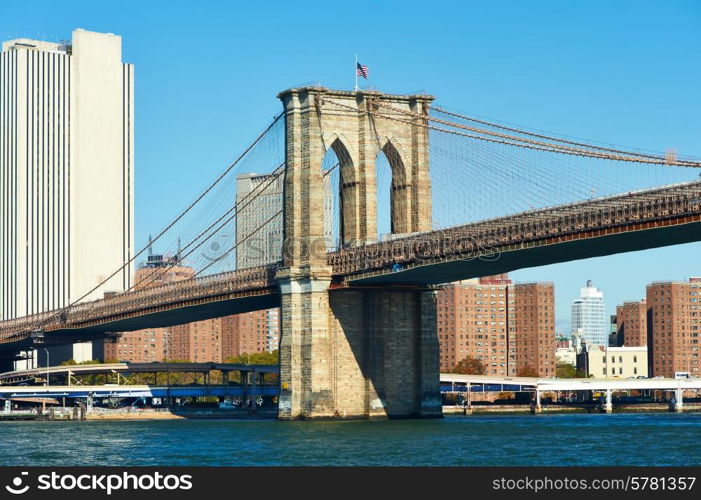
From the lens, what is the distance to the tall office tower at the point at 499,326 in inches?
7470

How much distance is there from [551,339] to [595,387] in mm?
52339

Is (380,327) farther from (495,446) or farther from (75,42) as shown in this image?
(75,42)

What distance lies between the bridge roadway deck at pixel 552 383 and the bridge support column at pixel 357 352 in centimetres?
4424

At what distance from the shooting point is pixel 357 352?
88062mm

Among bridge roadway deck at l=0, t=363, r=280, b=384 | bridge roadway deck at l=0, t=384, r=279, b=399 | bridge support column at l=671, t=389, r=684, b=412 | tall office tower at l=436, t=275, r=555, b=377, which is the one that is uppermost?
tall office tower at l=436, t=275, r=555, b=377

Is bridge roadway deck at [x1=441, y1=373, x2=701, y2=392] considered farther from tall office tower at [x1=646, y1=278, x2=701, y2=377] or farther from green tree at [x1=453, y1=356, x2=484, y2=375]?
tall office tower at [x1=646, y1=278, x2=701, y2=377]

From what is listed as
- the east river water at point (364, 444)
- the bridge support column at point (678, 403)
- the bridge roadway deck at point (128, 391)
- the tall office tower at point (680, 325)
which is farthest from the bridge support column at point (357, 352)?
the tall office tower at point (680, 325)

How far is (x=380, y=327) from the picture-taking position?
88438mm

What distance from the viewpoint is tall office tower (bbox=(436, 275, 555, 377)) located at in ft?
623

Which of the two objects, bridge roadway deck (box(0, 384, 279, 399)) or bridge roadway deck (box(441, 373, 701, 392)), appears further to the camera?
bridge roadway deck (box(441, 373, 701, 392))

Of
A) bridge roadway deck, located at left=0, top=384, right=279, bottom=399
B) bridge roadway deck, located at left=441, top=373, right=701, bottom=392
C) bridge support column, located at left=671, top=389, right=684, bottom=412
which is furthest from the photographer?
bridge support column, located at left=671, top=389, right=684, bottom=412

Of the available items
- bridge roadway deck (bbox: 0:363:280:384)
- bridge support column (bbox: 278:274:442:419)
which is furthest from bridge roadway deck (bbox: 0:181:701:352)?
bridge roadway deck (bbox: 0:363:280:384)

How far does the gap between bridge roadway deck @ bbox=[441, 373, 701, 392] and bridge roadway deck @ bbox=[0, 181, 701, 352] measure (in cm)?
3452

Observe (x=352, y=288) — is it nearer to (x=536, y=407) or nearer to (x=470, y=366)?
(x=536, y=407)
